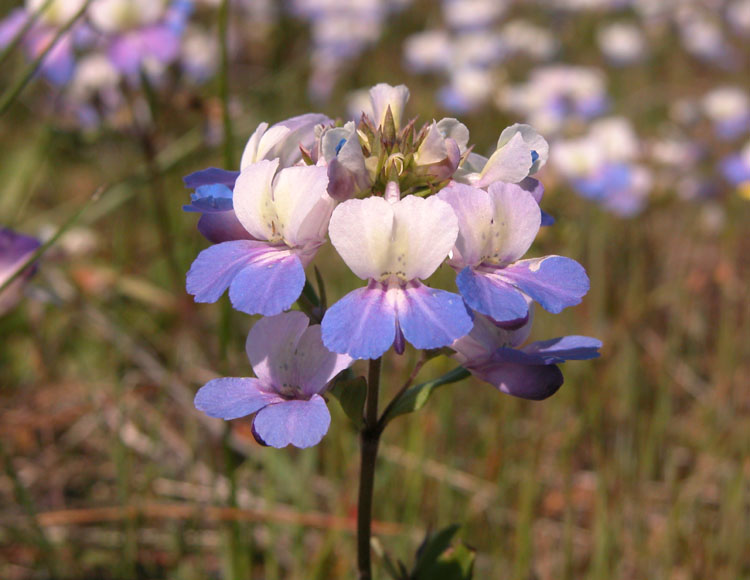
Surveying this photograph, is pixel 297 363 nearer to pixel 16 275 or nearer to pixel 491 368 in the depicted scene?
pixel 491 368

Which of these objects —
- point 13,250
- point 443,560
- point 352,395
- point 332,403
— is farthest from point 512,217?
point 332,403

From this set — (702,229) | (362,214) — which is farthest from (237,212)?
(702,229)

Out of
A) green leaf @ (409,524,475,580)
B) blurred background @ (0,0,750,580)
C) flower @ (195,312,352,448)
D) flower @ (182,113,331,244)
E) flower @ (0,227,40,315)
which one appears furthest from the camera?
blurred background @ (0,0,750,580)

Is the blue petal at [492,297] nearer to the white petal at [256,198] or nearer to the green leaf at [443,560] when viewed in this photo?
the white petal at [256,198]

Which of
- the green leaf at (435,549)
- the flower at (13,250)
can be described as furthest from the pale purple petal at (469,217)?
the flower at (13,250)

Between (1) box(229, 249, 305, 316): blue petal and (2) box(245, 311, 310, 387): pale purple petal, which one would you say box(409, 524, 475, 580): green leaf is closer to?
(2) box(245, 311, 310, 387): pale purple petal

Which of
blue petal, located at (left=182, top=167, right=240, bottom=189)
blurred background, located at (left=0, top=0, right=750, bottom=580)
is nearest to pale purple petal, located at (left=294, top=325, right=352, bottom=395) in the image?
blue petal, located at (left=182, top=167, right=240, bottom=189)
